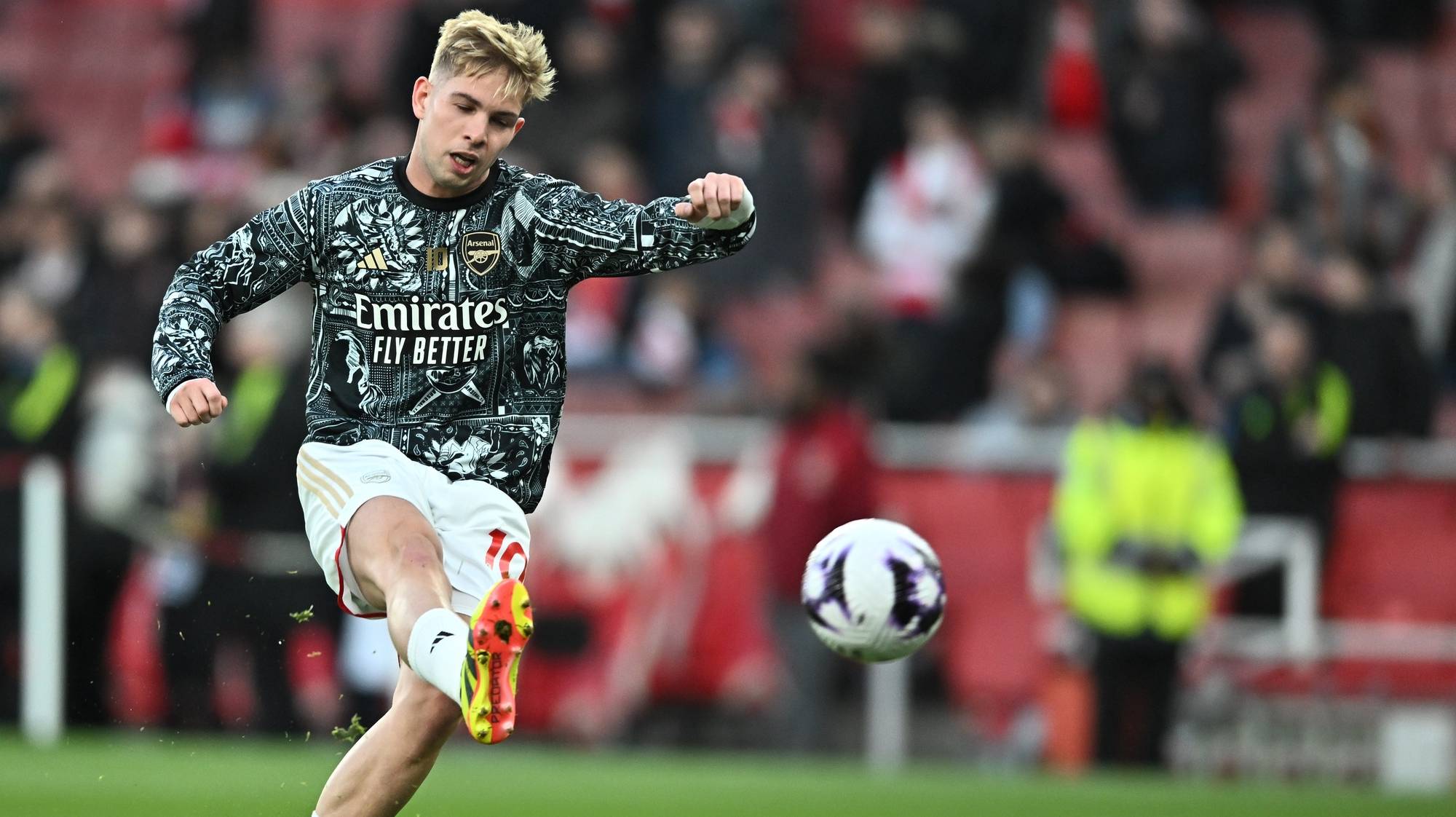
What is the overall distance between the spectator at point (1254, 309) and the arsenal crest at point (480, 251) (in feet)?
28.0

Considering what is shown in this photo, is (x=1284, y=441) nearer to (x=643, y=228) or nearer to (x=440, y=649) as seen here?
(x=643, y=228)

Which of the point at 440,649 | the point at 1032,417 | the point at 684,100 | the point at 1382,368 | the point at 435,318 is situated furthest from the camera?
the point at 684,100

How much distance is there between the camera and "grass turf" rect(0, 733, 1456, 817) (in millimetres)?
10859

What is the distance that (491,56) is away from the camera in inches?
275

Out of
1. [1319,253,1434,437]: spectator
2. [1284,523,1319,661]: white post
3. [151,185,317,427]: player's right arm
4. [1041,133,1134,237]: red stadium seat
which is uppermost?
[1041,133,1134,237]: red stadium seat

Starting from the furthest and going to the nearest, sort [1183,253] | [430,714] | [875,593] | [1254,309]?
[1183,253], [1254,309], [875,593], [430,714]

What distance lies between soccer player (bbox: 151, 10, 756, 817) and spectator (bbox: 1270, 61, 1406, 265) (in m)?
10.5

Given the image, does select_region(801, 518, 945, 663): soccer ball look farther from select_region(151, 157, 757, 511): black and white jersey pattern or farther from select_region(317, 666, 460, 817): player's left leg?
select_region(317, 666, 460, 817): player's left leg

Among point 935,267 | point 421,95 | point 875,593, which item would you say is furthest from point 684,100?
point 421,95

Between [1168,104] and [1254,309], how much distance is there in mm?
2665

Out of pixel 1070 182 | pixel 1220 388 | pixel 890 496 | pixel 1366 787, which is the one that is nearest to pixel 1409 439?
pixel 1220 388

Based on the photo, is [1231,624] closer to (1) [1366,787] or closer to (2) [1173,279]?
(1) [1366,787]

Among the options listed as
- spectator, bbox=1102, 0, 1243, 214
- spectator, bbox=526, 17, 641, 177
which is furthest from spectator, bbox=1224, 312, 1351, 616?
spectator, bbox=526, 17, 641, 177

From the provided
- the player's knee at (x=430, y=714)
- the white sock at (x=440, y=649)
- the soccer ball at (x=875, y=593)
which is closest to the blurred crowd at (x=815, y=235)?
the soccer ball at (x=875, y=593)
